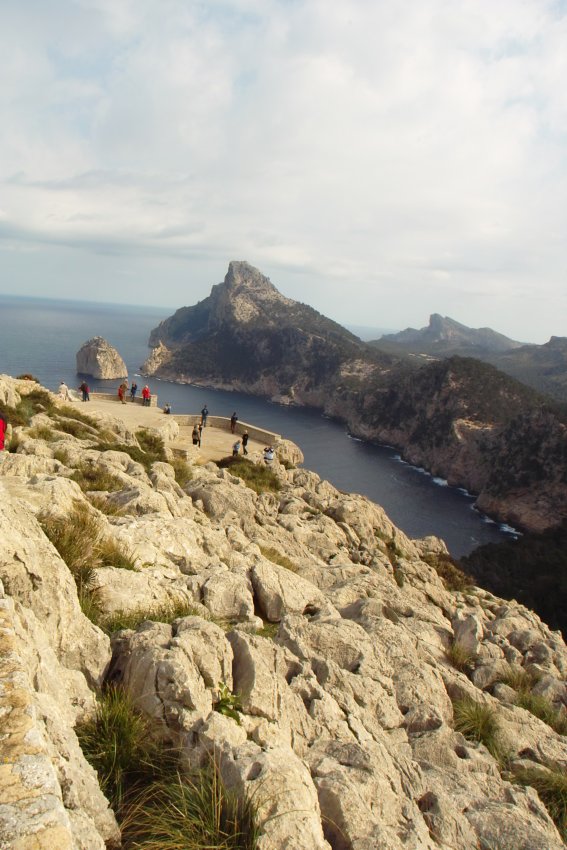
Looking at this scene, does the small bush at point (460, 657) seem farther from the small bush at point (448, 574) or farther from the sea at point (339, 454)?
the sea at point (339, 454)

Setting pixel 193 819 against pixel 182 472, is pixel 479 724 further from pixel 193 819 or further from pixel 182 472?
pixel 182 472

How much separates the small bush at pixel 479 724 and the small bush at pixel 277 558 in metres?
4.26

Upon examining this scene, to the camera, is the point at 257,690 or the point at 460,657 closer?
the point at 257,690

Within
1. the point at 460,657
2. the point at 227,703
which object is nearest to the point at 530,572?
the point at 460,657

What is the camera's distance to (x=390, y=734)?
18.2ft

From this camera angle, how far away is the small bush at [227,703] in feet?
12.7

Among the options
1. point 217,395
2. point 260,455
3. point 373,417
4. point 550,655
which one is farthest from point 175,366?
point 550,655

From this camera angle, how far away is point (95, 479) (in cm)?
1003

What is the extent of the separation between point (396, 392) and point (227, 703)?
355ft

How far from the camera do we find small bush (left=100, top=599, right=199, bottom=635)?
4683mm

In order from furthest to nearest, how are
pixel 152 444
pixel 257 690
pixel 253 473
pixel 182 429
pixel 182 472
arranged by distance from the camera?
pixel 182 429, pixel 253 473, pixel 152 444, pixel 182 472, pixel 257 690

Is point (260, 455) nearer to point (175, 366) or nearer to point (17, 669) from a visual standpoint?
point (17, 669)

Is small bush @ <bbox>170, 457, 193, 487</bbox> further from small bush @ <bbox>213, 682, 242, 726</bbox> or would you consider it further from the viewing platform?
small bush @ <bbox>213, 682, 242, 726</bbox>

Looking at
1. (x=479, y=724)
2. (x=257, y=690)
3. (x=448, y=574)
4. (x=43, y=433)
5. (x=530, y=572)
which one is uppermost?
(x=257, y=690)
